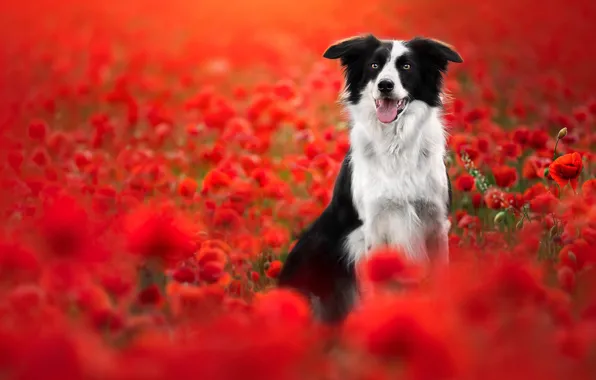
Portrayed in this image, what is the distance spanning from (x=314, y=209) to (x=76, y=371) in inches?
151

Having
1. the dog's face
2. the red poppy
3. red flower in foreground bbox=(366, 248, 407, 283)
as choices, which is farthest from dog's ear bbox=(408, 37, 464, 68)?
red flower in foreground bbox=(366, 248, 407, 283)

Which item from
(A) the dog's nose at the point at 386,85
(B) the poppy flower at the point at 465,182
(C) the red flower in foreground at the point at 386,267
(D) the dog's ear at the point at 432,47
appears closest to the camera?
(C) the red flower in foreground at the point at 386,267

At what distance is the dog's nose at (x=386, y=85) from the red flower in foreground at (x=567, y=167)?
1.01m

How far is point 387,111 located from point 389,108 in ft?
0.07

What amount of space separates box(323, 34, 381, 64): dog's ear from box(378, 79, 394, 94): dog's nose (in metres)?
0.29

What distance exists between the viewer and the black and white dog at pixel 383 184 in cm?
447

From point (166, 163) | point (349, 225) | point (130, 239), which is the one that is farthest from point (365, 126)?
point (130, 239)

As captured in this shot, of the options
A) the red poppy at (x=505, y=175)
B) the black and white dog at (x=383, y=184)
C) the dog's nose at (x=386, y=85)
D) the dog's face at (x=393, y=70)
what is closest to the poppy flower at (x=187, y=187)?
the black and white dog at (x=383, y=184)

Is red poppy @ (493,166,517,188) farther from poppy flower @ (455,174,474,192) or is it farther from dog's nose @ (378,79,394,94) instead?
dog's nose @ (378,79,394,94)

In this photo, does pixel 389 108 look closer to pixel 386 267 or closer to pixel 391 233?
pixel 391 233

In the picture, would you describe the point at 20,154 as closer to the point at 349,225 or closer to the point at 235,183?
the point at 235,183

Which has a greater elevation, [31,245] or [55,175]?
[31,245]

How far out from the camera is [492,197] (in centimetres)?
458

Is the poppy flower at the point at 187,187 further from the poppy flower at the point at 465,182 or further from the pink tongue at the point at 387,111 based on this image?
the poppy flower at the point at 465,182
